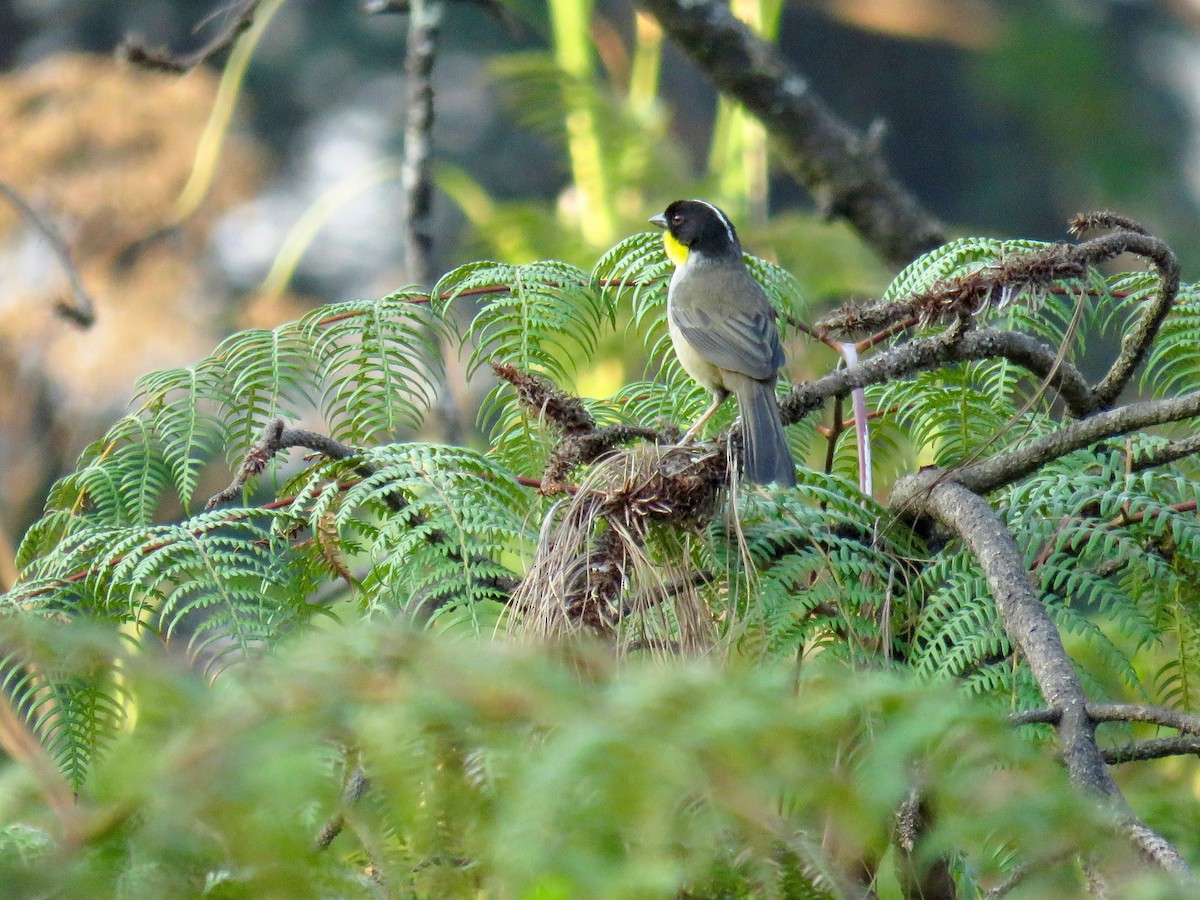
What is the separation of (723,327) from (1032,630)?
5.14 ft

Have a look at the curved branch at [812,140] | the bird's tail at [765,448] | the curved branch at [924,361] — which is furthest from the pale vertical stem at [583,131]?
the curved branch at [924,361]

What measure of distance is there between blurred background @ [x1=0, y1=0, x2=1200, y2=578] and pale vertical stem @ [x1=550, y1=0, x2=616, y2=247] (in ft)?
0.05

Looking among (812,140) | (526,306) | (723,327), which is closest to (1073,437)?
(526,306)

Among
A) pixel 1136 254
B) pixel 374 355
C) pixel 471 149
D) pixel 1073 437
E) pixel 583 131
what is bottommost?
pixel 471 149

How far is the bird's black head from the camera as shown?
11.9 feet

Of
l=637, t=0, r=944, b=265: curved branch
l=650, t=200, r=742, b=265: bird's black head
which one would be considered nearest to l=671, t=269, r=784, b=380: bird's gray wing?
l=650, t=200, r=742, b=265: bird's black head

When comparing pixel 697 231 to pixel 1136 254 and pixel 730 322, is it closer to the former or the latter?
pixel 730 322

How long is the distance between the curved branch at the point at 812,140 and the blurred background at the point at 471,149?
67 cm

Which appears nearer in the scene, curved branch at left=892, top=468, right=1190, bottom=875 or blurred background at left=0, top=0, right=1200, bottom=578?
curved branch at left=892, top=468, right=1190, bottom=875

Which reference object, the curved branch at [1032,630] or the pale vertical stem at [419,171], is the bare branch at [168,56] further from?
the curved branch at [1032,630]

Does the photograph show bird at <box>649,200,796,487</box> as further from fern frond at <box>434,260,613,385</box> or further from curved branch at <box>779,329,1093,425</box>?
fern frond at <box>434,260,613,385</box>

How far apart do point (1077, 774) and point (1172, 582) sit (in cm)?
61

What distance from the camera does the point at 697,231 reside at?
12.1 feet

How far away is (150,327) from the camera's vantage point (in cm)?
711
